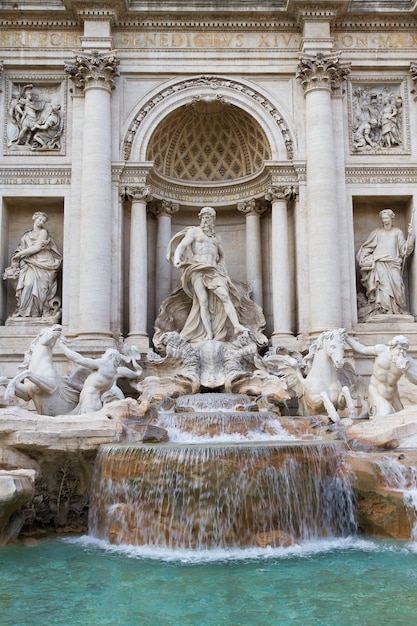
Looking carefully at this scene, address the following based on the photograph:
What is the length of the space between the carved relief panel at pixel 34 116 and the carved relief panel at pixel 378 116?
7151mm

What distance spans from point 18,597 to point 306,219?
1140cm

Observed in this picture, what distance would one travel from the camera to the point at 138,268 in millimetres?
15766

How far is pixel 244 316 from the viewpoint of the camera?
16.1 metres

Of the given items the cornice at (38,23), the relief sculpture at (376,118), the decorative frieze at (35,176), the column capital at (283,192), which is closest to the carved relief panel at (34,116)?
the decorative frieze at (35,176)

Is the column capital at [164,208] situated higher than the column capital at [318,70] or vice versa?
the column capital at [318,70]

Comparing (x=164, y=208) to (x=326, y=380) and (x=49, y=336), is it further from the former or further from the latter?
(x=326, y=380)

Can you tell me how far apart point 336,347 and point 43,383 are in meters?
5.37

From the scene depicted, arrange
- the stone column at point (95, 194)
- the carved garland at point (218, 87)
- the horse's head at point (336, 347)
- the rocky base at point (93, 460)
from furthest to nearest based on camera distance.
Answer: the carved garland at point (218, 87)
the stone column at point (95, 194)
the horse's head at point (336, 347)
the rocky base at point (93, 460)

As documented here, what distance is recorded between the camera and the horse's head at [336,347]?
1233cm

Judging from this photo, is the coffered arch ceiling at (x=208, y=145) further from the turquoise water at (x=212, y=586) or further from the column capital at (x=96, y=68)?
the turquoise water at (x=212, y=586)

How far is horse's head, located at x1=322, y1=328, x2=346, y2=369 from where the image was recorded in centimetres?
1233

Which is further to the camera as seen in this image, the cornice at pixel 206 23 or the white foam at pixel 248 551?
the cornice at pixel 206 23

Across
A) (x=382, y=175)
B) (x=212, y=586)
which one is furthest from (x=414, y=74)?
(x=212, y=586)

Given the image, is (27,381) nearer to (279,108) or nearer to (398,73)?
(279,108)
